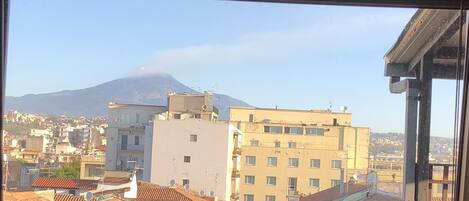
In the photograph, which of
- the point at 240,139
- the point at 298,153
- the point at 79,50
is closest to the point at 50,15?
the point at 79,50

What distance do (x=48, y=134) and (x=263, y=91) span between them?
83 centimetres

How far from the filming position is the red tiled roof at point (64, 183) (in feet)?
6.67

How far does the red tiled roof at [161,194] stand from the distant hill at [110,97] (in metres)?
0.33

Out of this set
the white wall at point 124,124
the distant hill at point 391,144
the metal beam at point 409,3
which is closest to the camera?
the metal beam at point 409,3

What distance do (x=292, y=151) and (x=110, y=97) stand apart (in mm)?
723

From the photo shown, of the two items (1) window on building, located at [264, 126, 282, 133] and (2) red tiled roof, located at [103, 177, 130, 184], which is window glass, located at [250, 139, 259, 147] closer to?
(1) window on building, located at [264, 126, 282, 133]

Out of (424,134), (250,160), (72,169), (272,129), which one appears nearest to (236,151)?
(250,160)

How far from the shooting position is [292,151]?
6.66 ft

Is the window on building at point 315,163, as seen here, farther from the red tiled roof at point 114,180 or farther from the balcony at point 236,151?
the red tiled roof at point 114,180

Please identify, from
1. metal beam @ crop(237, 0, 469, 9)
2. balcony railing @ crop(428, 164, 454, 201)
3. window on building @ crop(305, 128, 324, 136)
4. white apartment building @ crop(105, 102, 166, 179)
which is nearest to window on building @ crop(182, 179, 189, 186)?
white apartment building @ crop(105, 102, 166, 179)

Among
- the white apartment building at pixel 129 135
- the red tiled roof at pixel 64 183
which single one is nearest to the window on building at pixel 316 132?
the white apartment building at pixel 129 135

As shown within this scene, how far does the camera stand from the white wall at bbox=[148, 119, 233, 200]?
6.71ft

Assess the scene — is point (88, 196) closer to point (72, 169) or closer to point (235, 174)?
Answer: point (72, 169)

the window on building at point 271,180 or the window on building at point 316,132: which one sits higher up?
the window on building at point 316,132
